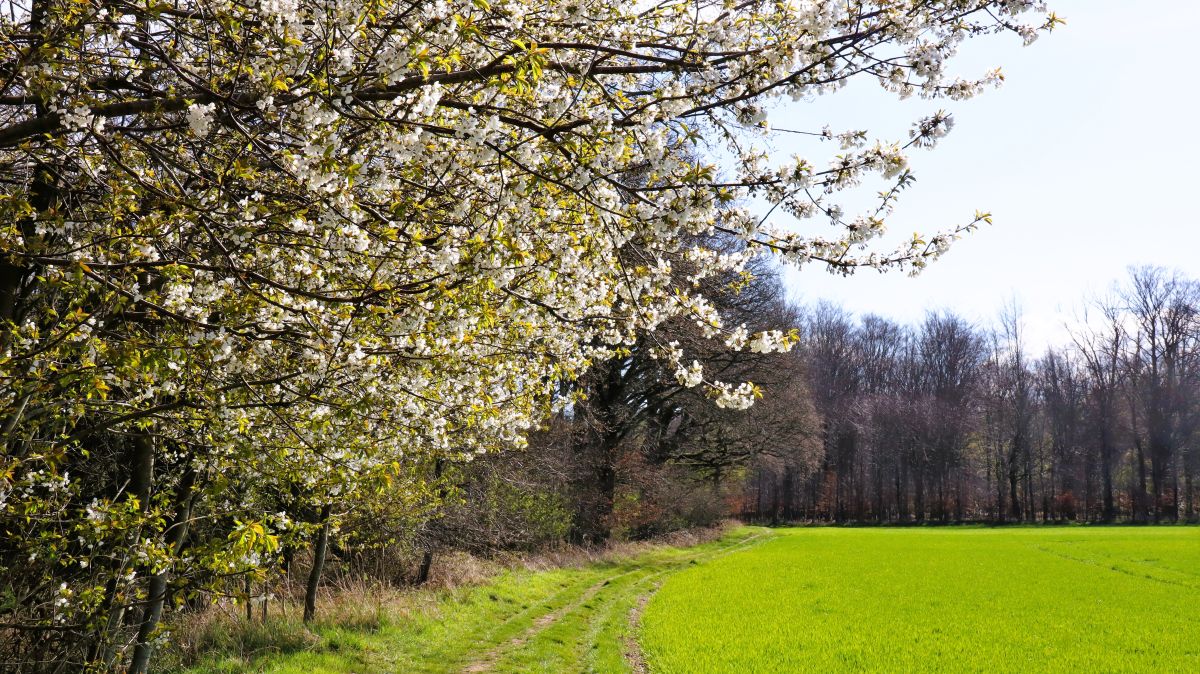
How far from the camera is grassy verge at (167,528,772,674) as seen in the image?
848cm

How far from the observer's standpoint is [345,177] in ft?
12.9

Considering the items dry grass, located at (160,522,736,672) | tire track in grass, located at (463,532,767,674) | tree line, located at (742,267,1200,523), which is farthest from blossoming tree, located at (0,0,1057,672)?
tree line, located at (742,267,1200,523)

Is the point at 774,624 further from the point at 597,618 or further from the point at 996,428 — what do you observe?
the point at 996,428

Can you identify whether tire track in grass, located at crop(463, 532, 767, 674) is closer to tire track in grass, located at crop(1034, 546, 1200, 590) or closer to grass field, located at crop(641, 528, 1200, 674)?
grass field, located at crop(641, 528, 1200, 674)

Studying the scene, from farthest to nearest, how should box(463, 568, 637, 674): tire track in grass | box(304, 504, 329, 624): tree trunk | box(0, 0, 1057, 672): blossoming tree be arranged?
box(304, 504, 329, 624): tree trunk → box(463, 568, 637, 674): tire track in grass → box(0, 0, 1057, 672): blossoming tree

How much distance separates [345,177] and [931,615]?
557 inches

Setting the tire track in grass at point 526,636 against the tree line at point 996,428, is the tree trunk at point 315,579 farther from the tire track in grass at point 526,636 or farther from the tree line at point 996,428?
the tree line at point 996,428

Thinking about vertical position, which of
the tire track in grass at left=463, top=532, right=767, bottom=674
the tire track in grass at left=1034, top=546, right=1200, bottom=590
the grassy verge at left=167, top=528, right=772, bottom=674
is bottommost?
the tire track in grass at left=463, top=532, right=767, bottom=674

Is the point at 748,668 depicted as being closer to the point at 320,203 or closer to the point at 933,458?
the point at 320,203

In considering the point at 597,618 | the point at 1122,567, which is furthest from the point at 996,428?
the point at 597,618

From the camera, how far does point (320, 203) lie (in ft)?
12.4

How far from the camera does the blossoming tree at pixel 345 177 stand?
347 cm

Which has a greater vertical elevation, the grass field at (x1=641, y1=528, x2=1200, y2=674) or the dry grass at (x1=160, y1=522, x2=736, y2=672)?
the dry grass at (x1=160, y1=522, x2=736, y2=672)

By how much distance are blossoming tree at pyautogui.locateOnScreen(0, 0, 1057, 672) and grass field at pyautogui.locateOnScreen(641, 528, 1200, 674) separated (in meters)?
6.71
